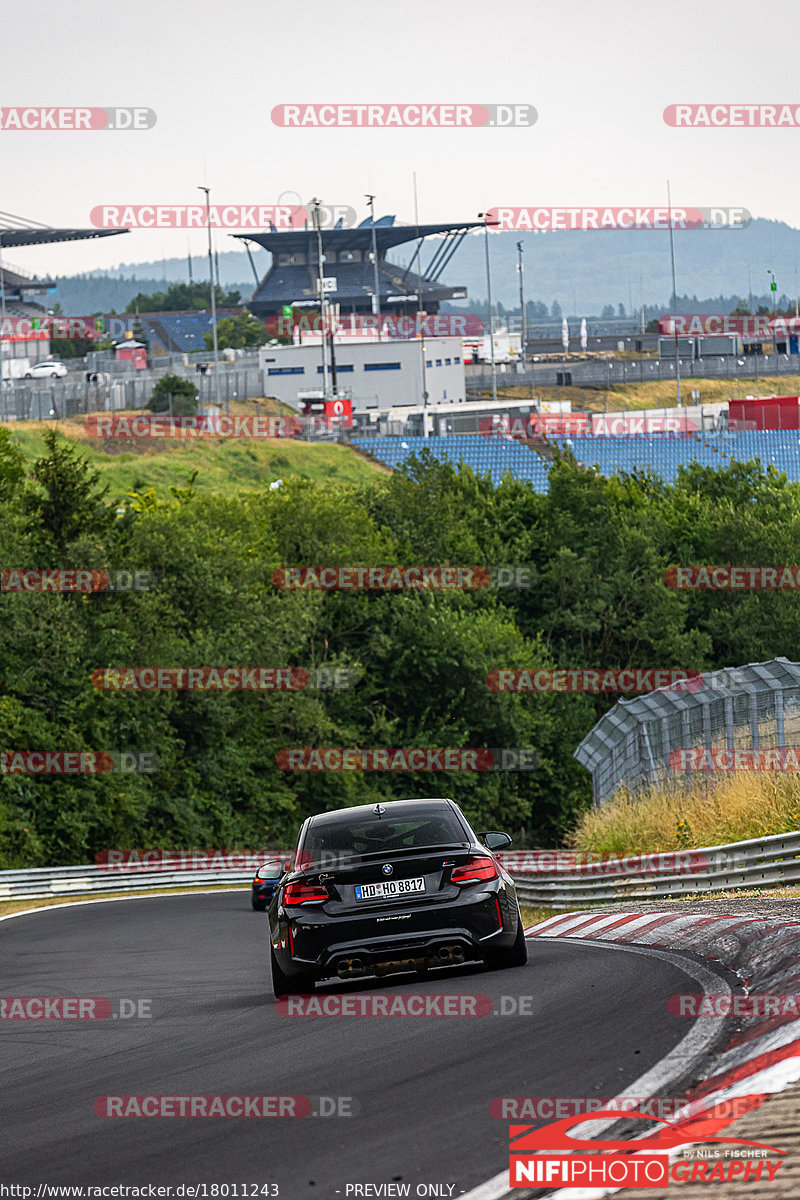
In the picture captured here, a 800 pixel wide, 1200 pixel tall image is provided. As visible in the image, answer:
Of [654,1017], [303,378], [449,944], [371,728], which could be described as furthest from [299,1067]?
[303,378]

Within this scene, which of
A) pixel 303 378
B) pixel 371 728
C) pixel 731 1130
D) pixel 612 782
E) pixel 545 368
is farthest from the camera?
pixel 545 368

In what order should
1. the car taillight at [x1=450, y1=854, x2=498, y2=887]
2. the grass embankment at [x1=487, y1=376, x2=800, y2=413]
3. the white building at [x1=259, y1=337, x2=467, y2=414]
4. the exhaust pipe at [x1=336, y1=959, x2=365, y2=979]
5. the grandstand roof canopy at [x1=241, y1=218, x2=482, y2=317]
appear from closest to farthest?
the exhaust pipe at [x1=336, y1=959, x2=365, y2=979], the car taillight at [x1=450, y1=854, x2=498, y2=887], the white building at [x1=259, y1=337, x2=467, y2=414], the grass embankment at [x1=487, y1=376, x2=800, y2=413], the grandstand roof canopy at [x1=241, y1=218, x2=482, y2=317]

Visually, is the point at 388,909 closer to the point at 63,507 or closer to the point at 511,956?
the point at 511,956

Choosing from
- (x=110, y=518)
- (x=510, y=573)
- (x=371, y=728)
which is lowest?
(x=371, y=728)

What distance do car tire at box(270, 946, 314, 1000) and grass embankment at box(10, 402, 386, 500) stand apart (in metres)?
61.7

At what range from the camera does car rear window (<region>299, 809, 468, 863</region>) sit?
9.83 meters

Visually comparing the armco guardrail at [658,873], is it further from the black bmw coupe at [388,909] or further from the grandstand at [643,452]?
the grandstand at [643,452]

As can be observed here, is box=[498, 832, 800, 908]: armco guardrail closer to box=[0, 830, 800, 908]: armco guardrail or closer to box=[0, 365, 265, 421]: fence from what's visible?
box=[0, 830, 800, 908]: armco guardrail

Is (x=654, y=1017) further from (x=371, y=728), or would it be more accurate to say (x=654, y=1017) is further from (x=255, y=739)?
(x=371, y=728)

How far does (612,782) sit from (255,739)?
24.6 meters

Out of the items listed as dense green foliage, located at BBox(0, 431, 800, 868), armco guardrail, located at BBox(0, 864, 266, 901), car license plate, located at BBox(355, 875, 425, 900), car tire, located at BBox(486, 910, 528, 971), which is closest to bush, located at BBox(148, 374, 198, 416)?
dense green foliage, located at BBox(0, 431, 800, 868)

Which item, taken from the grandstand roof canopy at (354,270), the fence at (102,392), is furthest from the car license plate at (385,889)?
the grandstand roof canopy at (354,270)

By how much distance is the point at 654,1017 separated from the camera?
7.53m

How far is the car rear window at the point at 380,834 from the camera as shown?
9.83 meters
